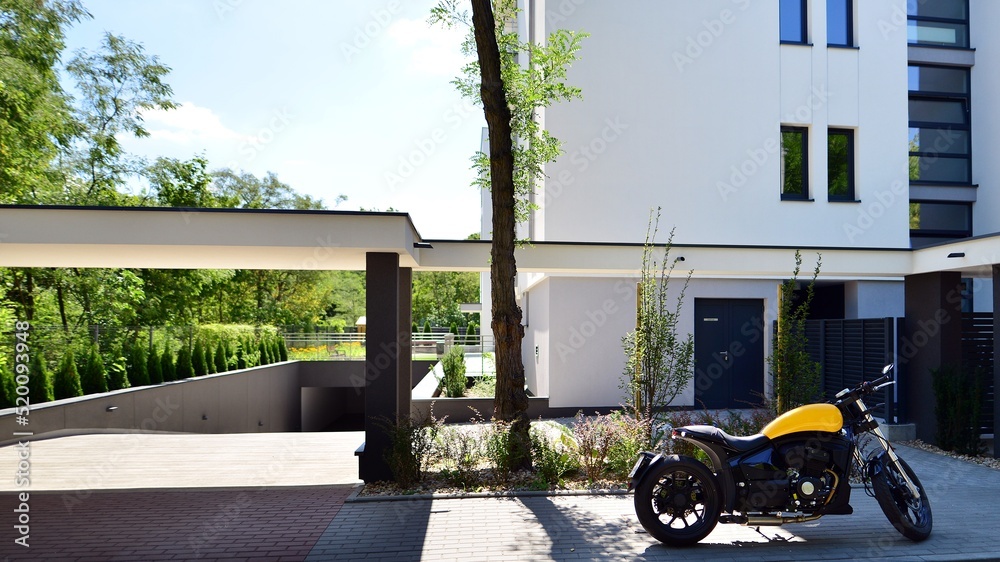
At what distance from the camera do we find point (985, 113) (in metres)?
17.8

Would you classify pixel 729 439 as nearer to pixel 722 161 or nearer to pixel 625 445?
pixel 625 445

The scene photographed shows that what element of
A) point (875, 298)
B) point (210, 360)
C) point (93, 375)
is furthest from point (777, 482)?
point (210, 360)

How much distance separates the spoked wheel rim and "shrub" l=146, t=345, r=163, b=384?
13.5 m

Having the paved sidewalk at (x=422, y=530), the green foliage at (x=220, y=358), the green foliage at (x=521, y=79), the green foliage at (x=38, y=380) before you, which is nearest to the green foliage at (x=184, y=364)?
the green foliage at (x=220, y=358)

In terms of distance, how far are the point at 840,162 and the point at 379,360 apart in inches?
526

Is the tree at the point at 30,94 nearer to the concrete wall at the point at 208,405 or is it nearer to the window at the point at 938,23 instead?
the concrete wall at the point at 208,405

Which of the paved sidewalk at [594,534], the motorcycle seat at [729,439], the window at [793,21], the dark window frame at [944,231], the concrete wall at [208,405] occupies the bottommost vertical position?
the concrete wall at [208,405]

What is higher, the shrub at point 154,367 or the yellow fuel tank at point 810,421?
the yellow fuel tank at point 810,421

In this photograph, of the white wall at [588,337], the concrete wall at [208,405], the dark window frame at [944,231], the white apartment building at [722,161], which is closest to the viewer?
the concrete wall at [208,405]

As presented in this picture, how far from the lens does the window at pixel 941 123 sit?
59.3ft

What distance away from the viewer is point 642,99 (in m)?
15.4

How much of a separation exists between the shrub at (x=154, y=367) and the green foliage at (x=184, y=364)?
1.05 m

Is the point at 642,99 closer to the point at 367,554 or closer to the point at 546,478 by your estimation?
the point at 546,478

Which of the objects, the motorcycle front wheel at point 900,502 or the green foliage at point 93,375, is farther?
the green foliage at point 93,375
